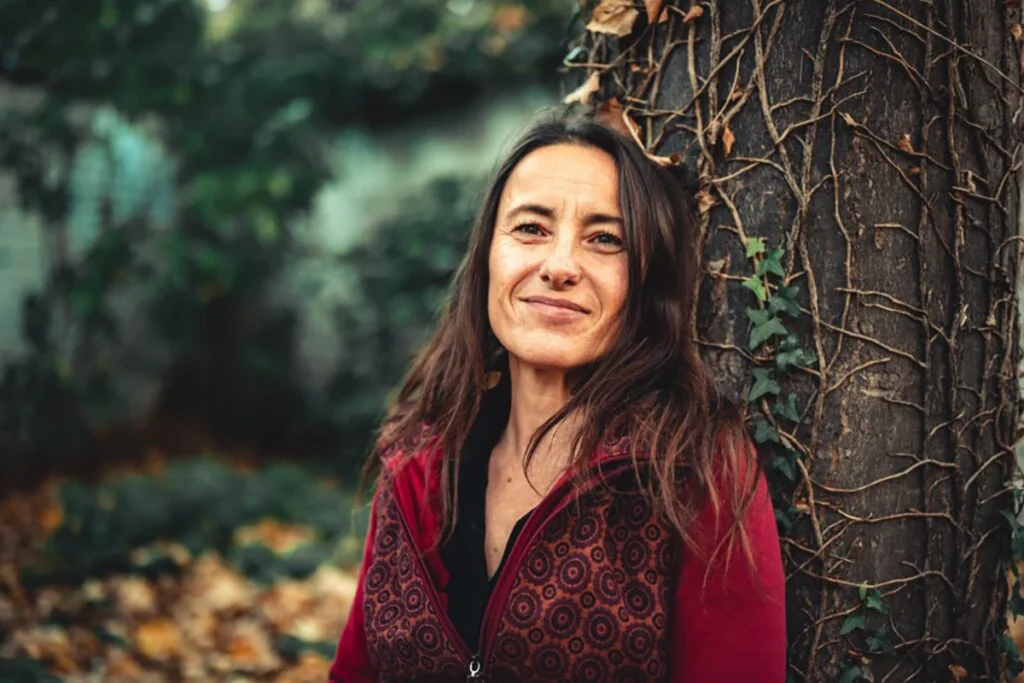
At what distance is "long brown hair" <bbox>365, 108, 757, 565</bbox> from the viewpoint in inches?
67.7

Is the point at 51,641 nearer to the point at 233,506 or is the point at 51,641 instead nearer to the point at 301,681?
the point at 301,681

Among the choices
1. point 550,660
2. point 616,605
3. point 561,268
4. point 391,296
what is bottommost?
point 550,660

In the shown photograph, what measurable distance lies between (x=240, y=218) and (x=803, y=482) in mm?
6168

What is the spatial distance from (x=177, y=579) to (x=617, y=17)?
411 cm

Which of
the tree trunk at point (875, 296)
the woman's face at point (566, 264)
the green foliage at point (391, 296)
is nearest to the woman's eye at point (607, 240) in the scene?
the woman's face at point (566, 264)

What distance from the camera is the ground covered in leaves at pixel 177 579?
12.6ft

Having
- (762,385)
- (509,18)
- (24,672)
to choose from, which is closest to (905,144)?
(762,385)

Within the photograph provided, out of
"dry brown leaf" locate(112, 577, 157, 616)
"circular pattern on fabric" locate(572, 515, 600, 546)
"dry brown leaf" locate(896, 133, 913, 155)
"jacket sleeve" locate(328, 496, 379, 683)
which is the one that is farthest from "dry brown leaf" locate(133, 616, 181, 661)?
"dry brown leaf" locate(896, 133, 913, 155)

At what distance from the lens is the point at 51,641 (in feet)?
12.4

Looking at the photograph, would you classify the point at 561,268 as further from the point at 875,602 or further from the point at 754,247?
the point at 875,602

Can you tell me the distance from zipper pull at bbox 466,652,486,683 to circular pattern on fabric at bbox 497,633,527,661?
7cm

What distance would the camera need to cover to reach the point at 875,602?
1.82 meters

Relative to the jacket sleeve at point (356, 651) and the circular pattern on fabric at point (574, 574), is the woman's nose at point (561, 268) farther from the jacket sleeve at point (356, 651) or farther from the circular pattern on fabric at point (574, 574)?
the jacket sleeve at point (356, 651)

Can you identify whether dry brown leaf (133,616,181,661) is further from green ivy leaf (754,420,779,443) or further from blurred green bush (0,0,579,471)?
green ivy leaf (754,420,779,443)
